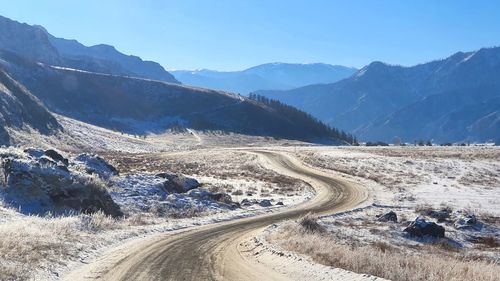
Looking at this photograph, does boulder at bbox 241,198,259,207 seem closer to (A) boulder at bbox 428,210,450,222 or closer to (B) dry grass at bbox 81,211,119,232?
(A) boulder at bbox 428,210,450,222

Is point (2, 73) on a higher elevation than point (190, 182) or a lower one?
higher

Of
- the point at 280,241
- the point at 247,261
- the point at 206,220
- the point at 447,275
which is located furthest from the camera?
the point at 206,220

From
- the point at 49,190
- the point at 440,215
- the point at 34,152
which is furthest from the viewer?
the point at 440,215

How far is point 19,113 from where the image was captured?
350 feet

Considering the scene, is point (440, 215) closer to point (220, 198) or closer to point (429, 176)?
point (220, 198)

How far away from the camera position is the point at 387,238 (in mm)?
27062

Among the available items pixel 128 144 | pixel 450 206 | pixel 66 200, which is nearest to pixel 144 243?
pixel 66 200

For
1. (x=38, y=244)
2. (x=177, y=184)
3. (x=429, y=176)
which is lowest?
(x=177, y=184)

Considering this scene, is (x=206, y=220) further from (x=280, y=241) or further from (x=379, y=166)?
(x=379, y=166)

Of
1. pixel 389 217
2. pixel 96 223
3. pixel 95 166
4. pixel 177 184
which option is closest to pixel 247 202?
pixel 177 184

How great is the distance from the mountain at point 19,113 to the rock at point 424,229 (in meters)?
70.8

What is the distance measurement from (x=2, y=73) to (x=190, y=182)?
119 metres

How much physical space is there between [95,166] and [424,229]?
22.7 metres

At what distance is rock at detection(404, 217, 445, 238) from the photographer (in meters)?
28.3
